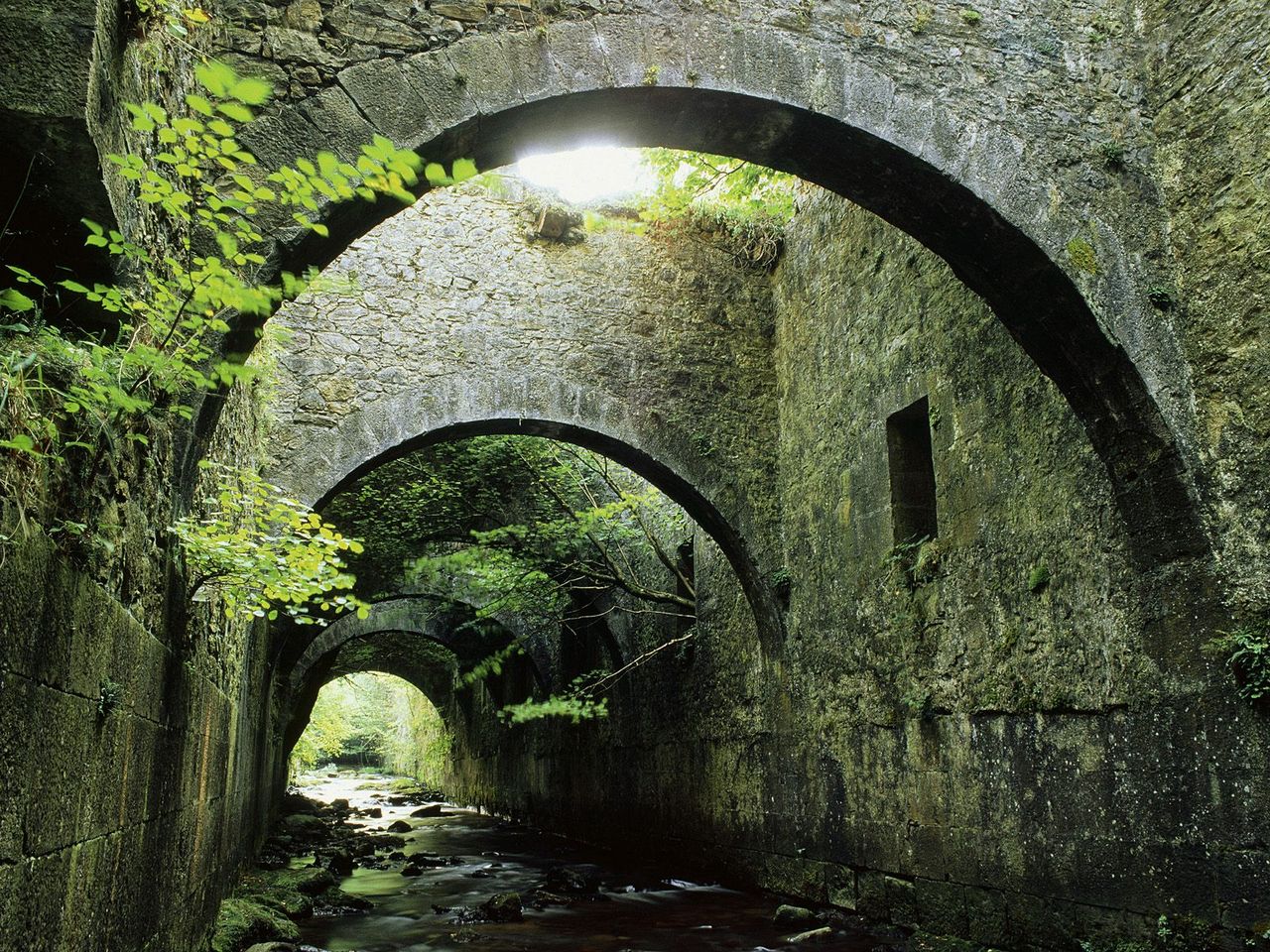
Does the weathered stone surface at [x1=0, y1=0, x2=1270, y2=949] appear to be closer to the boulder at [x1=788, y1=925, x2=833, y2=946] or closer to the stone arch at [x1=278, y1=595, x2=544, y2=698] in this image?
the boulder at [x1=788, y1=925, x2=833, y2=946]

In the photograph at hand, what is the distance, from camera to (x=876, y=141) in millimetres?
4559

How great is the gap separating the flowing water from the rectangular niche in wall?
2748 mm

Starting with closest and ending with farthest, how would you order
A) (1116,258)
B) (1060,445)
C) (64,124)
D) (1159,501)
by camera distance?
(64,124)
(1159,501)
(1116,258)
(1060,445)

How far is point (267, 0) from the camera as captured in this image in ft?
13.4

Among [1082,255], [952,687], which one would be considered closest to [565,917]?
[952,687]

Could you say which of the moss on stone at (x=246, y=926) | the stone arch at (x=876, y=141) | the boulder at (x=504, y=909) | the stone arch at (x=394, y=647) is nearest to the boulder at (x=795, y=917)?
the boulder at (x=504, y=909)

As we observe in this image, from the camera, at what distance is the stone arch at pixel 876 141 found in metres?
4.14

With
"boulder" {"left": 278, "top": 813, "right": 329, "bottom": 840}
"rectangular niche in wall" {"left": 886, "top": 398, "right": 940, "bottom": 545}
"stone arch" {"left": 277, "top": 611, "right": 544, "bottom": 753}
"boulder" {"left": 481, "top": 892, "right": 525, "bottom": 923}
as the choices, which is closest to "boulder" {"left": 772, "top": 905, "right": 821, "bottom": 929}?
"boulder" {"left": 481, "top": 892, "right": 525, "bottom": 923}

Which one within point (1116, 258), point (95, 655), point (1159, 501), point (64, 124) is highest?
point (1116, 258)

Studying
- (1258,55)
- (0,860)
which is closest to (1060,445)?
(1258,55)

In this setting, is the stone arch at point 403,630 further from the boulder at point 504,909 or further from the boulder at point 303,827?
the boulder at point 504,909

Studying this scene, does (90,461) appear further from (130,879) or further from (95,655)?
(130,879)

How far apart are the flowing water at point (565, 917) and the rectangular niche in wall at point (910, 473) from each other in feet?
9.02

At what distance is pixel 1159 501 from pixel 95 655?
422 centimetres
